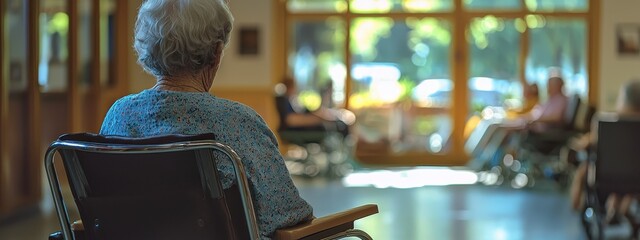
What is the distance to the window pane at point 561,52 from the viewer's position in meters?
13.8

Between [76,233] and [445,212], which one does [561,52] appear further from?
[76,233]

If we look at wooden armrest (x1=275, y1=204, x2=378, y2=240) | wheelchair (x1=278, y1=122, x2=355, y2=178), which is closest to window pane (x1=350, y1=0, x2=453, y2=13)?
wheelchair (x1=278, y1=122, x2=355, y2=178)

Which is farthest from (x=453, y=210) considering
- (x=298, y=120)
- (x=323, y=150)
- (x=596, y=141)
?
(x=323, y=150)

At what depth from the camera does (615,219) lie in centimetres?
714

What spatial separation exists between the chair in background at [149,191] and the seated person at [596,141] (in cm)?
432

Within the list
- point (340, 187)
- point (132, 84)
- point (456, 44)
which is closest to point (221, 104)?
point (340, 187)

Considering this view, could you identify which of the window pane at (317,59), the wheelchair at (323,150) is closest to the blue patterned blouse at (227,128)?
the wheelchair at (323,150)

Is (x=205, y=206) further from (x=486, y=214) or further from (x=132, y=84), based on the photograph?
(x=132, y=84)

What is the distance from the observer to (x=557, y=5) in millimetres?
13734

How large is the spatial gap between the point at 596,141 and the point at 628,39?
24.1 feet

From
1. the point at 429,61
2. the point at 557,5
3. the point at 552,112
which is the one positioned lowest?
the point at 552,112

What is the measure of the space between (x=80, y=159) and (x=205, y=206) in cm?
33

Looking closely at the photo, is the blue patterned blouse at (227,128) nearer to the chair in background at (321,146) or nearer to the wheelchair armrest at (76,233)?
the wheelchair armrest at (76,233)

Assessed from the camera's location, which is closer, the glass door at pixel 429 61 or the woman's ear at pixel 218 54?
the woman's ear at pixel 218 54
